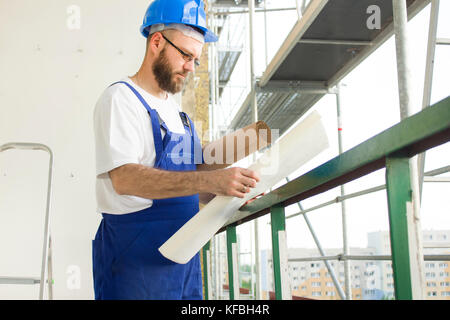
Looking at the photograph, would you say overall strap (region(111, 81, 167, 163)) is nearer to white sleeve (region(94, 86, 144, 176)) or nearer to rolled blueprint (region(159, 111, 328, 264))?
white sleeve (region(94, 86, 144, 176))

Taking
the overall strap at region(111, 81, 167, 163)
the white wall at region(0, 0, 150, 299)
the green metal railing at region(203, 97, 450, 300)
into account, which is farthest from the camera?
the white wall at region(0, 0, 150, 299)

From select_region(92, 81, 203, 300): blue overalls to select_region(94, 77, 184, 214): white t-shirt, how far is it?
0.03 metres

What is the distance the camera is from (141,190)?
130 centimetres

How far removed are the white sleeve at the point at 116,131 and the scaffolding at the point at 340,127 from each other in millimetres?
449

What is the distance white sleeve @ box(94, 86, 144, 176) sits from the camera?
1.36 meters

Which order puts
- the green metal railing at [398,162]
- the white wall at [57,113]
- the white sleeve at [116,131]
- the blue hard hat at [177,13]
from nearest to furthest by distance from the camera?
1. the green metal railing at [398,162]
2. the white sleeve at [116,131]
3. the blue hard hat at [177,13]
4. the white wall at [57,113]

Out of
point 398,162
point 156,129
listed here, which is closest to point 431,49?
point 156,129

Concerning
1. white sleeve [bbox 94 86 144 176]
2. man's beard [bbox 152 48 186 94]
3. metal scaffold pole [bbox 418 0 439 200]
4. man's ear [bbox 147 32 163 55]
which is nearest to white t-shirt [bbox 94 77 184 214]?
white sleeve [bbox 94 86 144 176]

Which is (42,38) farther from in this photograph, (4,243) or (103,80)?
(4,243)

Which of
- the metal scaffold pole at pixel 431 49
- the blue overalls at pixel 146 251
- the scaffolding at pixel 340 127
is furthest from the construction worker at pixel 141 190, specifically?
the metal scaffold pole at pixel 431 49

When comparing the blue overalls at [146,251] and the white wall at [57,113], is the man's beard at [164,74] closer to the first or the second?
the blue overalls at [146,251]

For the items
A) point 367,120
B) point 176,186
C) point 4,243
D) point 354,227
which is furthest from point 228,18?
point 176,186

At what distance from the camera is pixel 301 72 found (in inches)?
165

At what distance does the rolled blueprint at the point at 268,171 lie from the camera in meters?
1.05
